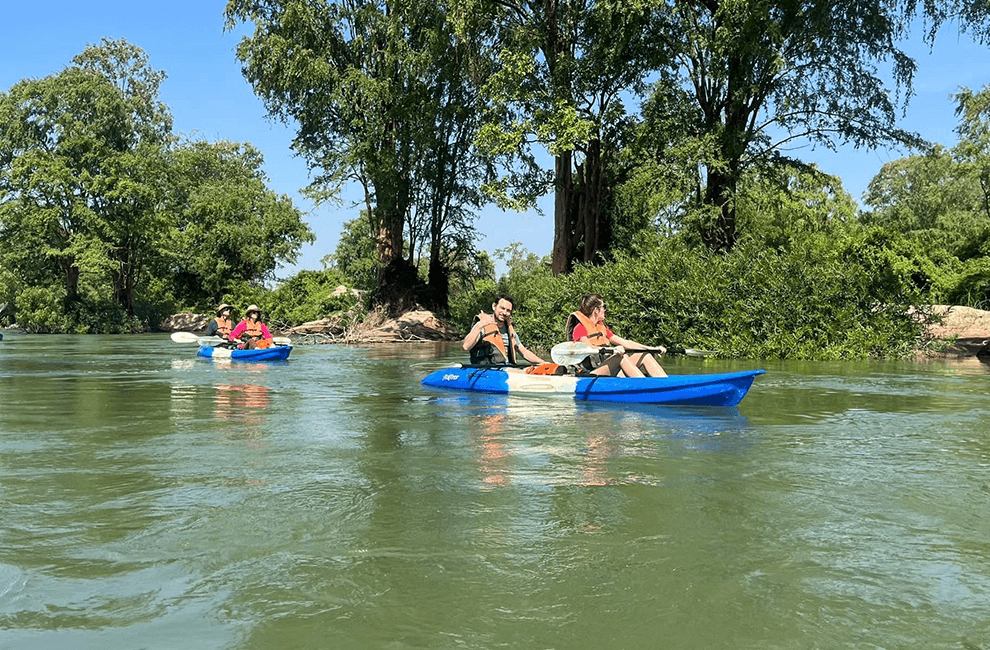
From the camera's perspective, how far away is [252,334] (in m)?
20.2

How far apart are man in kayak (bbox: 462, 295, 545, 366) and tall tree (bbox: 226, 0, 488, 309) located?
17617 mm

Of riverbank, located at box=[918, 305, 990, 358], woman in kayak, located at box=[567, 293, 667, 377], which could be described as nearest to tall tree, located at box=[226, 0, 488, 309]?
riverbank, located at box=[918, 305, 990, 358]

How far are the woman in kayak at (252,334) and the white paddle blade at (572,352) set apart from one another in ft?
34.6

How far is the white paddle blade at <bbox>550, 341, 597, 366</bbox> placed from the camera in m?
10.7

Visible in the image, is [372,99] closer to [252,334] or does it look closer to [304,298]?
[252,334]

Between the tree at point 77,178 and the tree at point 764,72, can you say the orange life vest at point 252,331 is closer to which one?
the tree at point 764,72

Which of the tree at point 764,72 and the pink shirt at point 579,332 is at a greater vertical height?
the tree at point 764,72

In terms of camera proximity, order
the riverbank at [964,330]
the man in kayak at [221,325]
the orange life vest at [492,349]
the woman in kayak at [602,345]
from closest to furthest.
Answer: the woman in kayak at [602,345] → the orange life vest at [492,349] → the riverbank at [964,330] → the man in kayak at [221,325]

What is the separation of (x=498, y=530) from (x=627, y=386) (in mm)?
5626

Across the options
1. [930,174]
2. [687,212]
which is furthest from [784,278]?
[930,174]

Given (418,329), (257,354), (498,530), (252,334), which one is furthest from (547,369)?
(418,329)

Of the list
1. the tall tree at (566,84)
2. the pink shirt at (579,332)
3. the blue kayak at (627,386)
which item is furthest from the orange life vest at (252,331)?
the pink shirt at (579,332)

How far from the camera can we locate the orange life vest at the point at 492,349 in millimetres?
12367

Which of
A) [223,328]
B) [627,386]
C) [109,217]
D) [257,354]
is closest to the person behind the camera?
[627,386]
